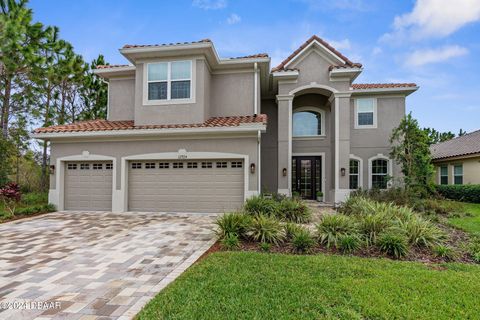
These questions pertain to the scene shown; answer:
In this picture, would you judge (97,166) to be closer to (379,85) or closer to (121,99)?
(121,99)

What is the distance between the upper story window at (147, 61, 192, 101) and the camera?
1106 cm

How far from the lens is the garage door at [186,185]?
10594 millimetres

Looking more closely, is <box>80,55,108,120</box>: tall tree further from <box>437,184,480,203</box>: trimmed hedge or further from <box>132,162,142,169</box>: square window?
<box>437,184,480,203</box>: trimmed hedge

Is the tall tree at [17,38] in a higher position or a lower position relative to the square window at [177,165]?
higher

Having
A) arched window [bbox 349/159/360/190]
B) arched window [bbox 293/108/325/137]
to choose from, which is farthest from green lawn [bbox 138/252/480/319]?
arched window [bbox 293/108/325/137]

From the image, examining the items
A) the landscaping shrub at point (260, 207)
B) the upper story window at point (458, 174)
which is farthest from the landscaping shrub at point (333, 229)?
the upper story window at point (458, 174)

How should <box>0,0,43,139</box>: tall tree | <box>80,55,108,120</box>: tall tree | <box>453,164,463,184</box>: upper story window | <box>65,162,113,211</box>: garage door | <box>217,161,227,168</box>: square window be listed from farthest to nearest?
<box>80,55,108,120</box>: tall tree, <box>453,164,463,184</box>: upper story window, <box>0,0,43,139</box>: tall tree, <box>65,162,113,211</box>: garage door, <box>217,161,227,168</box>: square window

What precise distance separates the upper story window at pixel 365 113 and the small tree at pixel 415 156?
150 centimetres

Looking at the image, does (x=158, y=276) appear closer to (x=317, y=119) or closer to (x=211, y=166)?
(x=211, y=166)

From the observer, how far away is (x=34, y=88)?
15.6 m

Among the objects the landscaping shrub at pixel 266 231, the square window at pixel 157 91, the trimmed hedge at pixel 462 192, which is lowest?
the landscaping shrub at pixel 266 231

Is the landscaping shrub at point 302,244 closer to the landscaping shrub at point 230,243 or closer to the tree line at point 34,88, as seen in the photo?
the landscaping shrub at point 230,243

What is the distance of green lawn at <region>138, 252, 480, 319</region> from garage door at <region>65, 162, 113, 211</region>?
→ 7.97m

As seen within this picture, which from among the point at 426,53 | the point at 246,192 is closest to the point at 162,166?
the point at 246,192
